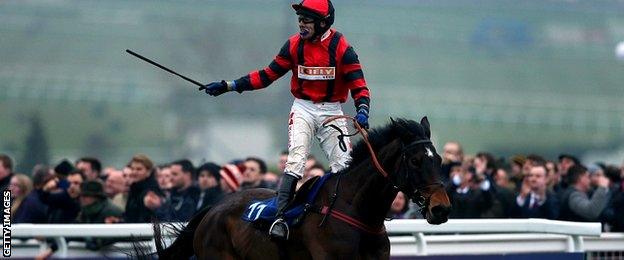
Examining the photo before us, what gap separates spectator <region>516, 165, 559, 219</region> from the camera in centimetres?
1623

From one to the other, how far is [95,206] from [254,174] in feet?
5.70

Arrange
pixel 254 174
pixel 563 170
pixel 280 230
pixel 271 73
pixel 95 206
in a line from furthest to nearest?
pixel 563 170, pixel 254 174, pixel 95 206, pixel 271 73, pixel 280 230

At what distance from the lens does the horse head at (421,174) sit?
1173 cm

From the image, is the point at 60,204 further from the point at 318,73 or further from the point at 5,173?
the point at 318,73

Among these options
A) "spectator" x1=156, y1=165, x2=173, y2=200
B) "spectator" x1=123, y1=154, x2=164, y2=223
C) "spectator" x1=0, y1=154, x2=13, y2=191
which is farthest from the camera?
"spectator" x1=156, y1=165, x2=173, y2=200

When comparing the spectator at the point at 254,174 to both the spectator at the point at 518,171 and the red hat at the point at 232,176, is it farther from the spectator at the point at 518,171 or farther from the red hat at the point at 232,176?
the spectator at the point at 518,171

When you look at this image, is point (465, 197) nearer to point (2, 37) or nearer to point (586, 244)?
point (586, 244)

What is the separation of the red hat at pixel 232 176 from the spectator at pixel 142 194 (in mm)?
651

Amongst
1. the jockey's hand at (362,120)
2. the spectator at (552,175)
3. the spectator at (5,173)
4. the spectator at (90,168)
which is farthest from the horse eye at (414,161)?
the spectator at (90,168)

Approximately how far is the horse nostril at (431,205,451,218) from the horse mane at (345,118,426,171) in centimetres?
57

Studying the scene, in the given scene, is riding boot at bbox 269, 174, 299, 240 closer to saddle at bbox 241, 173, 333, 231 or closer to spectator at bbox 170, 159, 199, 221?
saddle at bbox 241, 173, 333, 231

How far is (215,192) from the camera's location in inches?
639

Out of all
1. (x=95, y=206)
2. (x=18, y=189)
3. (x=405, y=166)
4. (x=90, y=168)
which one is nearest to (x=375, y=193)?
(x=405, y=166)

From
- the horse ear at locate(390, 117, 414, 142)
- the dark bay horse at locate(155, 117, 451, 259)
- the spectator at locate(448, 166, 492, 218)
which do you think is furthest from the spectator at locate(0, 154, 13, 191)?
the horse ear at locate(390, 117, 414, 142)
